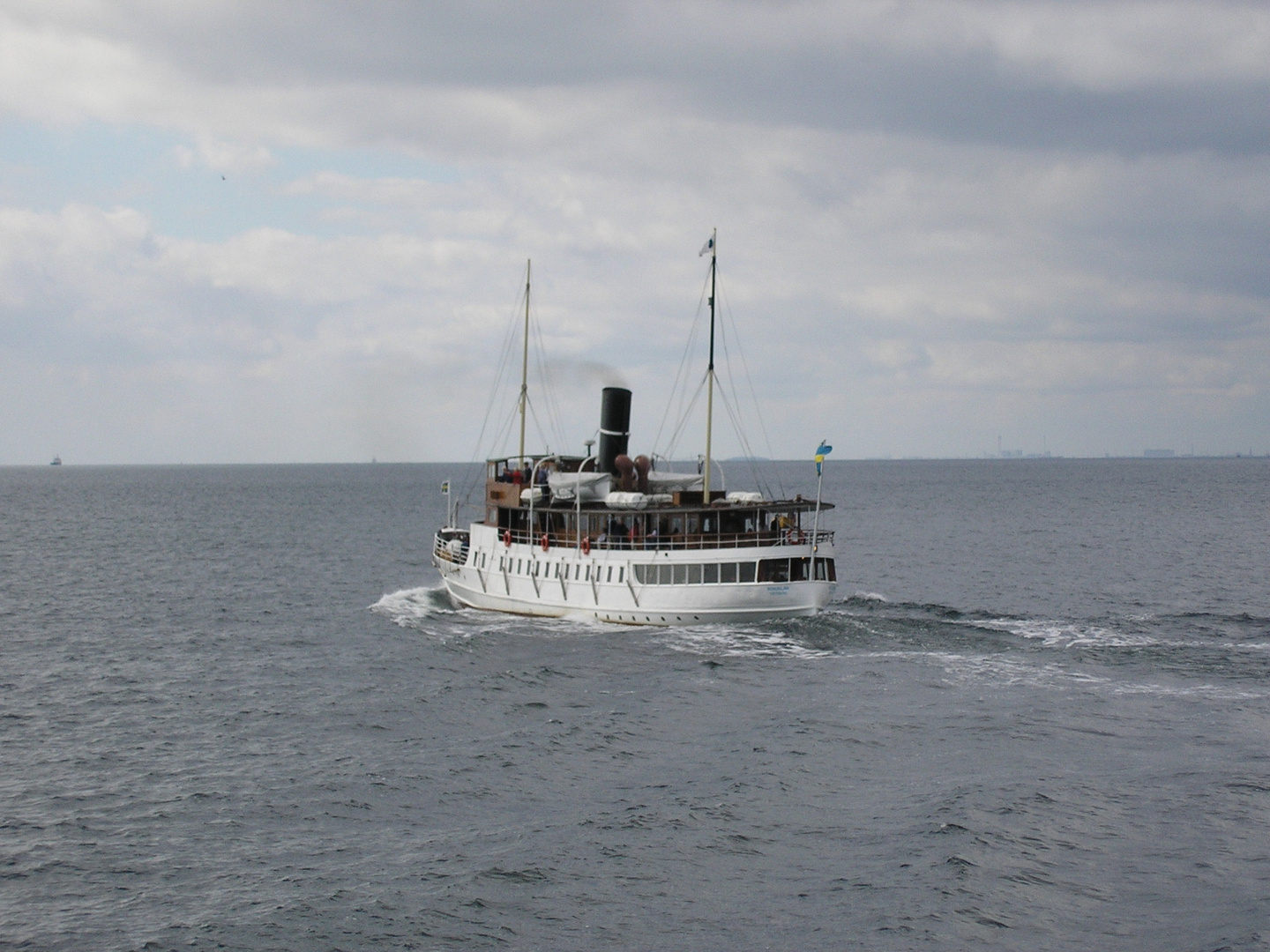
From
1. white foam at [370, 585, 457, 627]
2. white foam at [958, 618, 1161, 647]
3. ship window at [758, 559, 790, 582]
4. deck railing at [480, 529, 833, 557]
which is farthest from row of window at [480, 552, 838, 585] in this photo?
white foam at [370, 585, 457, 627]

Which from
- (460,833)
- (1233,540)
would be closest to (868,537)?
(1233,540)

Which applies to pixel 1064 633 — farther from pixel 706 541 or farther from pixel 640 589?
pixel 640 589

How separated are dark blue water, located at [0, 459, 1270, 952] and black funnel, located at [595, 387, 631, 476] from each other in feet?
33.3

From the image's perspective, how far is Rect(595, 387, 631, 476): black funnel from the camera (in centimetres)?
5697

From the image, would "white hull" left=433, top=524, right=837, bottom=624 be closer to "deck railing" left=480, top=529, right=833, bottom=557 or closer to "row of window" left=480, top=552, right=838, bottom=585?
"row of window" left=480, top=552, right=838, bottom=585

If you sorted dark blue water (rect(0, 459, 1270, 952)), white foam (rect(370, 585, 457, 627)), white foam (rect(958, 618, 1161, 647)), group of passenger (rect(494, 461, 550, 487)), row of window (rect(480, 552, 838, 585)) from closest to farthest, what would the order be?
dark blue water (rect(0, 459, 1270, 952)), white foam (rect(958, 618, 1161, 647)), row of window (rect(480, 552, 838, 585)), group of passenger (rect(494, 461, 550, 487)), white foam (rect(370, 585, 457, 627))

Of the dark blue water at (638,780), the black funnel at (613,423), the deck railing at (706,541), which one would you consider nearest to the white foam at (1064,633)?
the dark blue water at (638,780)

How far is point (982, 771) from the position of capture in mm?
29500

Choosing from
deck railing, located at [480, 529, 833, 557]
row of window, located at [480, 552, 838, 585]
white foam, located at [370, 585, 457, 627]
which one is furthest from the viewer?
white foam, located at [370, 585, 457, 627]

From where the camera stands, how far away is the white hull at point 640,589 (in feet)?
162

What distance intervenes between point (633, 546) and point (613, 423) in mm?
8826

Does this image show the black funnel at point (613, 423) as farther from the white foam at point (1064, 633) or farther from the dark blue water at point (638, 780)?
the white foam at point (1064, 633)

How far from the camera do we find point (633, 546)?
166 ft

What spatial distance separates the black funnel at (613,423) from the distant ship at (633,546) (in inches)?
2.1
